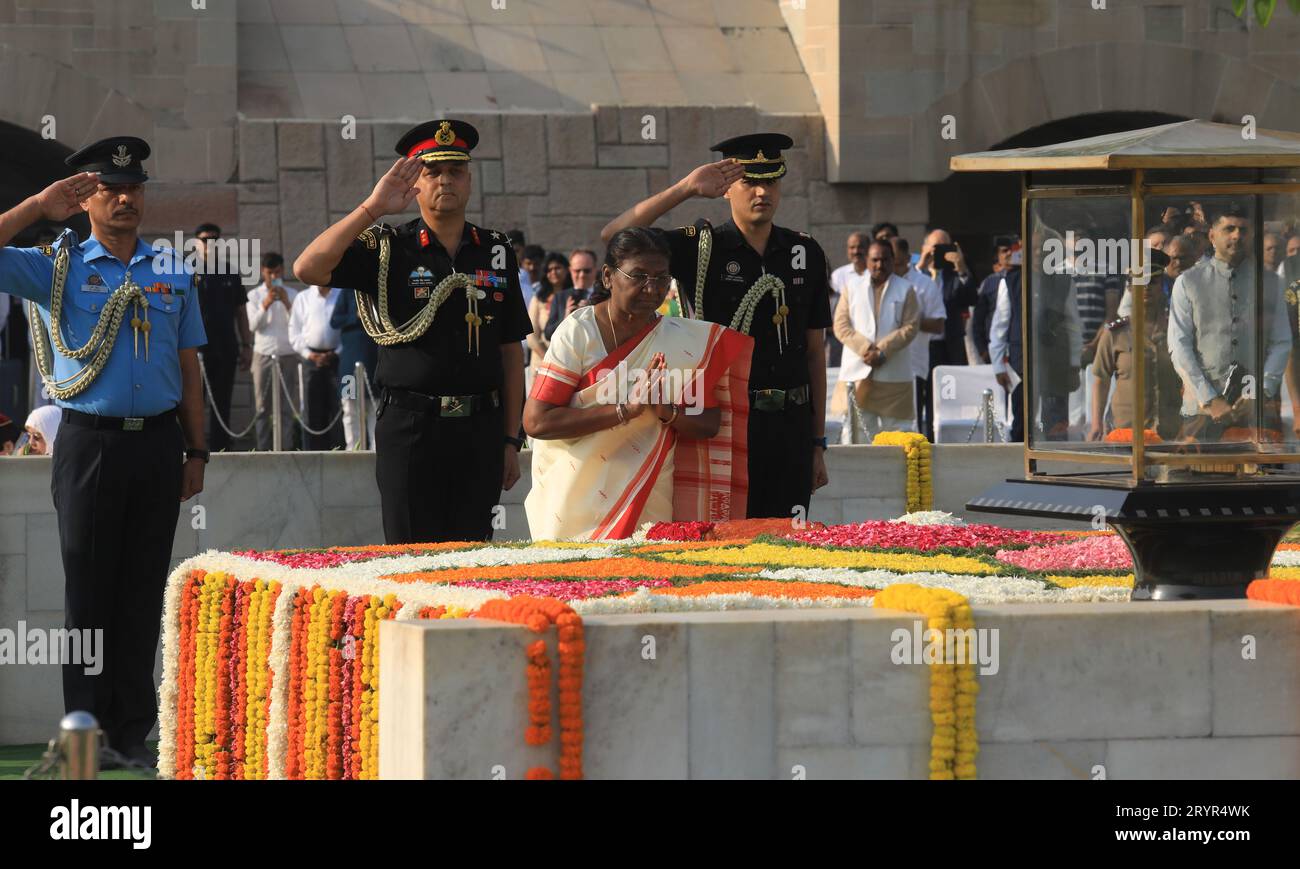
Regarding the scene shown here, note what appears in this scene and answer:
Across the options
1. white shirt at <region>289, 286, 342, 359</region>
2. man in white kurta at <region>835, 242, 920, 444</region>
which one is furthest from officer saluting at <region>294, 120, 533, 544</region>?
white shirt at <region>289, 286, 342, 359</region>

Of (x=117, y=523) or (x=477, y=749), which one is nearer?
(x=477, y=749)

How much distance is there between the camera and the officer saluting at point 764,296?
923 cm

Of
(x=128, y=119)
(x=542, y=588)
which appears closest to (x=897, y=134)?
(x=128, y=119)

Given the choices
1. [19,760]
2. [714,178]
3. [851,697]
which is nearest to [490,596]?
[851,697]

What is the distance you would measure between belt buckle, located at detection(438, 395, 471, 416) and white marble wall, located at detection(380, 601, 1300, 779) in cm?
321

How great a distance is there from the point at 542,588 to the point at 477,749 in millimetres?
1449

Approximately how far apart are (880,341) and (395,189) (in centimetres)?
644

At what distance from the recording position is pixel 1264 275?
6.80m

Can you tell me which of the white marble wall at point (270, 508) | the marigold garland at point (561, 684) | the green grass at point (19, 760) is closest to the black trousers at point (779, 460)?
the white marble wall at point (270, 508)

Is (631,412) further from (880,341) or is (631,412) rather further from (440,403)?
(880,341)

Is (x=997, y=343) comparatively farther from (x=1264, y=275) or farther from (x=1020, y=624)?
(x=1020, y=624)

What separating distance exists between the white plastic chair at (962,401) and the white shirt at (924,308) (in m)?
0.62

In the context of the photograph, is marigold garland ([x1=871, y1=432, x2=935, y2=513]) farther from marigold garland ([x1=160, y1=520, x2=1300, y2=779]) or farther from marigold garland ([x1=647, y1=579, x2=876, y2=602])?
marigold garland ([x1=647, y1=579, x2=876, y2=602])

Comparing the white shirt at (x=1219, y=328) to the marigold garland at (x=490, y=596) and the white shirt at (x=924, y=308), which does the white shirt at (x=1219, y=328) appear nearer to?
the marigold garland at (x=490, y=596)
